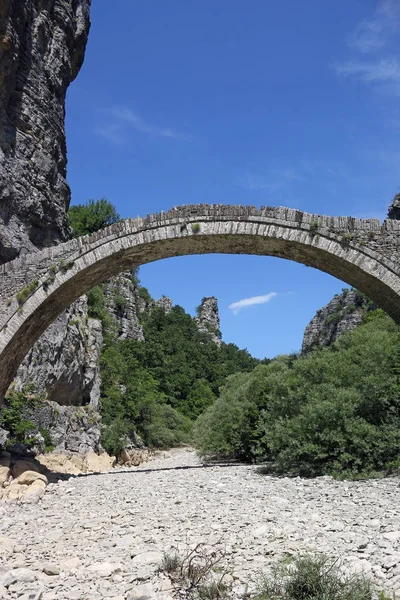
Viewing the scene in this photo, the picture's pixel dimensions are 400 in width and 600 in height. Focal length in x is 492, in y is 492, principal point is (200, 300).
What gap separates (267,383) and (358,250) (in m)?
7.19

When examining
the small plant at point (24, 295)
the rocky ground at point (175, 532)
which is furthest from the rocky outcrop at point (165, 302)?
the rocky ground at point (175, 532)

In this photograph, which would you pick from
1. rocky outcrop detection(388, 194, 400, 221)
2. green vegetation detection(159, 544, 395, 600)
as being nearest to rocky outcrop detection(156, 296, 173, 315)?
rocky outcrop detection(388, 194, 400, 221)

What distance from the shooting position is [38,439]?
45.7 feet

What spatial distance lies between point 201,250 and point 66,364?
27.5ft

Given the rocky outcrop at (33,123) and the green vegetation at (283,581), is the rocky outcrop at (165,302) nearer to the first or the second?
the rocky outcrop at (33,123)

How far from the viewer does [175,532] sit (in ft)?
19.3

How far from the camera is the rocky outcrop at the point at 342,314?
36344 mm

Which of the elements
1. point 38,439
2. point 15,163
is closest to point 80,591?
point 38,439

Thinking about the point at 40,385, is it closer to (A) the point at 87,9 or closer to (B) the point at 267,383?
(B) the point at 267,383

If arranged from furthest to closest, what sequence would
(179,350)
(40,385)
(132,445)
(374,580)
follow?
(179,350)
(132,445)
(40,385)
(374,580)

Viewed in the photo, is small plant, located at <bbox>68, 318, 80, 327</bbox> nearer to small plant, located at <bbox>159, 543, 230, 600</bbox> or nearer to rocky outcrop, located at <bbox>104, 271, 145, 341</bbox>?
small plant, located at <bbox>159, 543, 230, 600</bbox>

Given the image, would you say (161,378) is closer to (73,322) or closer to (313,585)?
(73,322)

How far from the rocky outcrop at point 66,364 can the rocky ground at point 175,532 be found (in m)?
6.75

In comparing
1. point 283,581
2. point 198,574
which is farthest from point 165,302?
point 283,581
